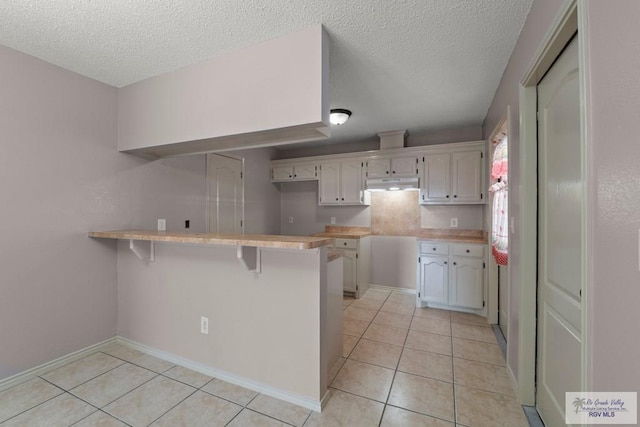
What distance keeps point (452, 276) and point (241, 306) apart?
8.63 feet

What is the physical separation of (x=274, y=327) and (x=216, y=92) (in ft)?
5.88

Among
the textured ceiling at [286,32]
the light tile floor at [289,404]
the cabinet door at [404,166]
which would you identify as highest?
the textured ceiling at [286,32]

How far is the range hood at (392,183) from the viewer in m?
3.63

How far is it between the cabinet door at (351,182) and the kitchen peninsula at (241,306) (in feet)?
6.85

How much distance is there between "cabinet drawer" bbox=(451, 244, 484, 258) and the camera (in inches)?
124

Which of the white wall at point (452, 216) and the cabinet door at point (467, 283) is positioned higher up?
the white wall at point (452, 216)

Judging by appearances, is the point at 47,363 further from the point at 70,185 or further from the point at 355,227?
the point at 355,227

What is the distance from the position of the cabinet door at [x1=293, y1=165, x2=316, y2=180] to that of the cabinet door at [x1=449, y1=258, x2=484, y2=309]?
2465 mm

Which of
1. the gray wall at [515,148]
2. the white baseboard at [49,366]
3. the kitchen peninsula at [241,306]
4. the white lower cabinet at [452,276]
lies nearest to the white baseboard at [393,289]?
the white lower cabinet at [452,276]

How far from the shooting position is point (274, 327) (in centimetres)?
181

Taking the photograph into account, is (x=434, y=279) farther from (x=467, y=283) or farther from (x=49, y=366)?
(x=49, y=366)

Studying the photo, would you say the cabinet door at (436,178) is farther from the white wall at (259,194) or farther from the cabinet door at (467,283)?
the white wall at (259,194)

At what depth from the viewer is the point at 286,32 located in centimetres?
174

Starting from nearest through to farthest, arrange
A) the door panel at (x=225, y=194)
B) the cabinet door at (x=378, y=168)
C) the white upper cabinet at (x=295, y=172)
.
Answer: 1. the door panel at (x=225, y=194)
2. the cabinet door at (x=378, y=168)
3. the white upper cabinet at (x=295, y=172)
